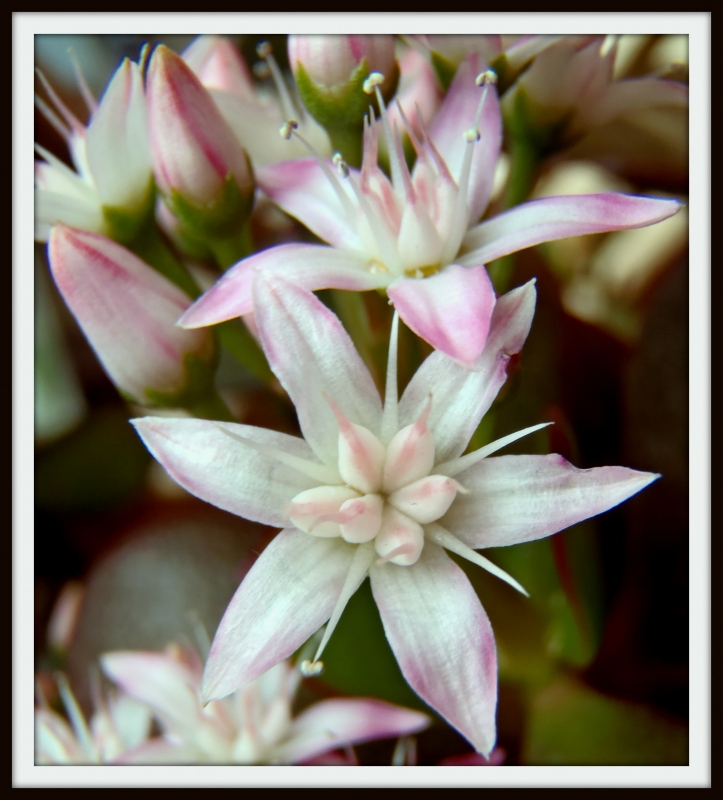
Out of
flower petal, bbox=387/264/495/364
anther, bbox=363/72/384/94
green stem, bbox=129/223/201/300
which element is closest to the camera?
flower petal, bbox=387/264/495/364

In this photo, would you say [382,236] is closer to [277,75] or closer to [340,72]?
[340,72]

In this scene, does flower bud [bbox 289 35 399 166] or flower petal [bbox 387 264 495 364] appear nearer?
flower petal [bbox 387 264 495 364]

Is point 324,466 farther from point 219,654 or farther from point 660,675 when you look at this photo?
point 660,675

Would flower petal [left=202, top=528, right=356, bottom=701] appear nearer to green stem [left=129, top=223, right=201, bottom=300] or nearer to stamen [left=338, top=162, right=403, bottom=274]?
stamen [left=338, top=162, right=403, bottom=274]

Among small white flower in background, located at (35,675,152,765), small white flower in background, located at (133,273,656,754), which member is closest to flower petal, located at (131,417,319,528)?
small white flower in background, located at (133,273,656,754)

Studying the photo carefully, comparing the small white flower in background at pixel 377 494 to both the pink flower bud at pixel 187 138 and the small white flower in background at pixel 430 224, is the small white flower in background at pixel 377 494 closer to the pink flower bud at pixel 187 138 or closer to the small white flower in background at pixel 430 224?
the small white flower in background at pixel 430 224

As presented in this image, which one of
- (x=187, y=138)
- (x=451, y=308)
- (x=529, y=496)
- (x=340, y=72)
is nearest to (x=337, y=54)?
(x=340, y=72)
